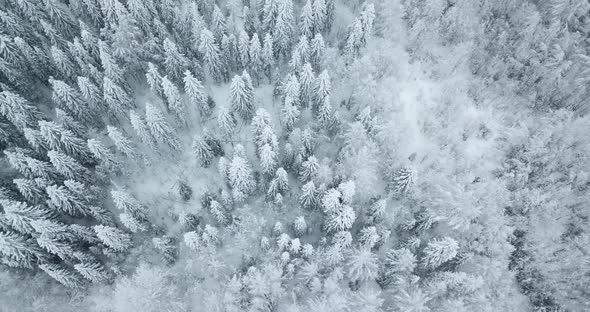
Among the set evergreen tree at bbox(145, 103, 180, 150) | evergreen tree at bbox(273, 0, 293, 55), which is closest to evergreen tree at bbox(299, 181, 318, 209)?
evergreen tree at bbox(145, 103, 180, 150)

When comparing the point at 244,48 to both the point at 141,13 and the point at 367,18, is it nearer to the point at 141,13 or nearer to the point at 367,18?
the point at 141,13

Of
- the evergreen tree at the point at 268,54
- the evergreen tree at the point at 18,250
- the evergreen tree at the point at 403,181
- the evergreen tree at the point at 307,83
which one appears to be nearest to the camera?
the evergreen tree at the point at 18,250

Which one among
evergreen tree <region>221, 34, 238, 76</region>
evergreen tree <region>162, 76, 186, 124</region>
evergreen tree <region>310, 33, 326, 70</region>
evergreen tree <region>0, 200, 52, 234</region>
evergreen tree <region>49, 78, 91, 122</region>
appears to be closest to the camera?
evergreen tree <region>0, 200, 52, 234</region>

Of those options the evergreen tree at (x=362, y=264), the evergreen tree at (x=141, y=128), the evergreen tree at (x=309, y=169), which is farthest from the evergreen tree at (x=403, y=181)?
the evergreen tree at (x=141, y=128)

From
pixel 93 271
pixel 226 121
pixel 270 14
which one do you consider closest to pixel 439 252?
pixel 226 121

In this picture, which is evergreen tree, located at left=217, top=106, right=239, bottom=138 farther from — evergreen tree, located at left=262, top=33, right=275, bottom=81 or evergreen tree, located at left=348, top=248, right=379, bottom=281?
evergreen tree, located at left=348, top=248, right=379, bottom=281

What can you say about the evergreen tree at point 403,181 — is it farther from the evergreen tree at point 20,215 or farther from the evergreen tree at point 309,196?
the evergreen tree at point 20,215
